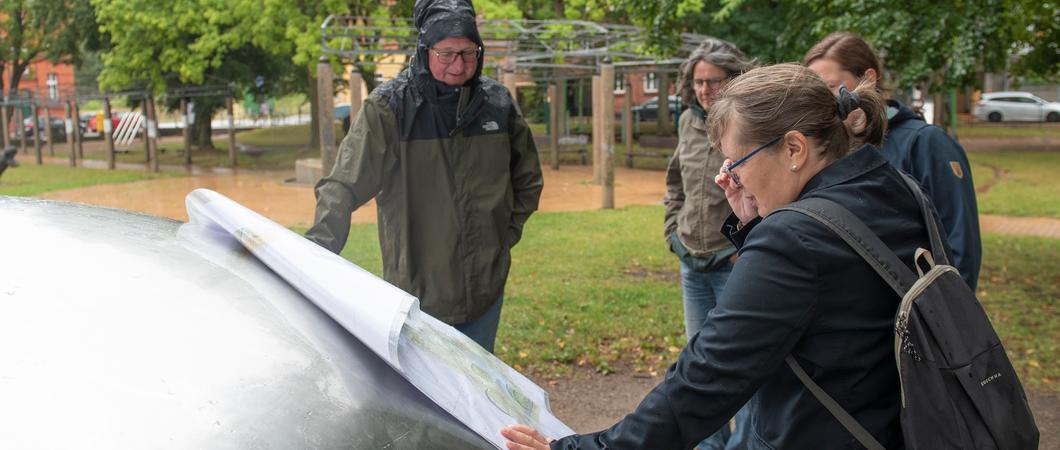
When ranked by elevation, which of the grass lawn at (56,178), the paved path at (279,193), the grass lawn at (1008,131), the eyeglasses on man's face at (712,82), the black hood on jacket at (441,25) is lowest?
the paved path at (279,193)

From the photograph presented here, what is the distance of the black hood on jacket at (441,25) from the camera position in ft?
11.1

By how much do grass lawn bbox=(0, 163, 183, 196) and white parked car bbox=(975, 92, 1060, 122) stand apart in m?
33.5

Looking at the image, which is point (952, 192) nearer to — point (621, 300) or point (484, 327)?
point (484, 327)

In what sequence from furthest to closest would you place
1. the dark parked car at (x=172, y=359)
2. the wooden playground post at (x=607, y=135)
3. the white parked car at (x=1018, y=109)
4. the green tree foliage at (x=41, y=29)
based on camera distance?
the white parked car at (x=1018, y=109) < the green tree foliage at (x=41, y=29) < the wooden playground post at (x=607, y=135) < the dark parked car at (x=172, y=359)

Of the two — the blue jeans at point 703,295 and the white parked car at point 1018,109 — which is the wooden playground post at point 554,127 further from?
the white parked car at point 1018,109

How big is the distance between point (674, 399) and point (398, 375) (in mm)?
497

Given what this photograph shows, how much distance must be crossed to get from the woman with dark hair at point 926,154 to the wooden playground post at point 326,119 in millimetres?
10849

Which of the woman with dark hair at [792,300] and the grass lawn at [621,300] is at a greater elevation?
the woman with dark hair at [792,300]

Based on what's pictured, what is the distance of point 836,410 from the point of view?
5.73ft

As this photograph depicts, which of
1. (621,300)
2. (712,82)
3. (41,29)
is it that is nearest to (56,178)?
(41,29)

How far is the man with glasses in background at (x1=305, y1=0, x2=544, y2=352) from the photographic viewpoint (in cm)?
344

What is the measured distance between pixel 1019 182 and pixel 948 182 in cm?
1801

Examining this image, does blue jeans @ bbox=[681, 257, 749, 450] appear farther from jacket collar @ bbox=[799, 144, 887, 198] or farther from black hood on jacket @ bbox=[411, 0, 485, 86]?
jacket collar @ bbox=[799, 144, 887, 198]

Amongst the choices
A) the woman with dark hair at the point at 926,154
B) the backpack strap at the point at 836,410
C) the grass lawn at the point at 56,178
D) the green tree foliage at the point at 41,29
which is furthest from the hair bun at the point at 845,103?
the green tree foliage at the point at 41,29
